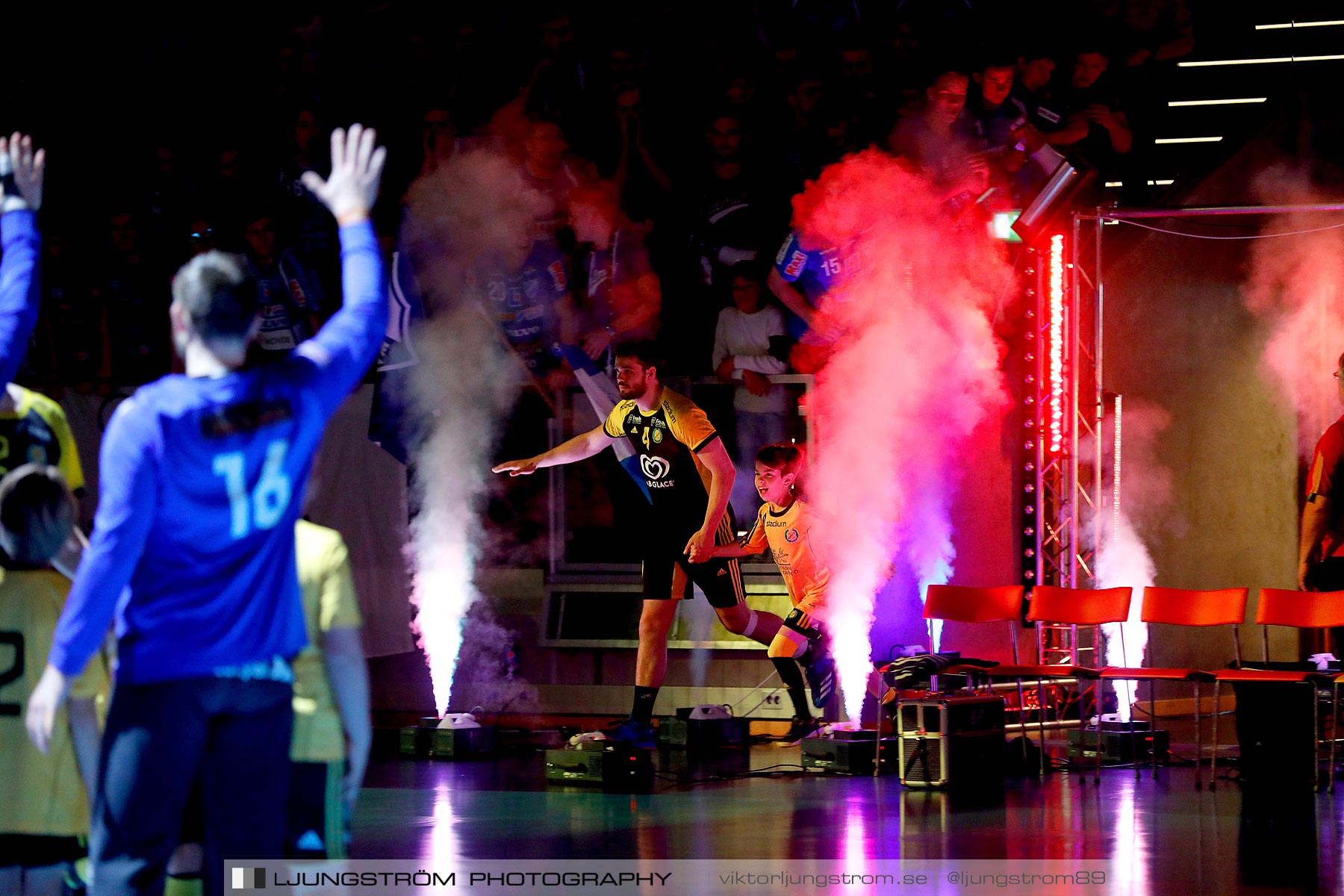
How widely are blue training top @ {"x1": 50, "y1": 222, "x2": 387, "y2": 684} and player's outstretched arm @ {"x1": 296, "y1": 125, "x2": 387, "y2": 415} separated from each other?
0.08 metres

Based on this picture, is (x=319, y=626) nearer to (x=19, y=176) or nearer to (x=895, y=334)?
(x=19, y=176)

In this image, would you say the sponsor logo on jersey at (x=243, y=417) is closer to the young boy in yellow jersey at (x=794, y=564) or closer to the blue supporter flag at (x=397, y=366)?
the young boy in yellow jersey at (x=794, y=564)

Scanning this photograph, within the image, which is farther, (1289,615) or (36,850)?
(1289,615)

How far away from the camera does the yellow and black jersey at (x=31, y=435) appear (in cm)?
364

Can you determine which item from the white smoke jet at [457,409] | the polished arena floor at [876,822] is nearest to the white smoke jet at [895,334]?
the white smoke jet at [457,409]

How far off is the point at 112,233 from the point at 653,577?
599 centimetres

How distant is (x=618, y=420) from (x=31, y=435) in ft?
18.4

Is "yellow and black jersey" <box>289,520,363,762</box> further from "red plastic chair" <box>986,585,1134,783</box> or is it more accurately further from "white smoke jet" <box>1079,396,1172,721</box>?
"white smoke jet" <box>1079,396,1172,721</box>

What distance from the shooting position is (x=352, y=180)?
3.33m

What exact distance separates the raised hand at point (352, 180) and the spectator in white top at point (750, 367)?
25.4ft

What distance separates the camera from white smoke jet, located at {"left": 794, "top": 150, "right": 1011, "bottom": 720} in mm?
10938

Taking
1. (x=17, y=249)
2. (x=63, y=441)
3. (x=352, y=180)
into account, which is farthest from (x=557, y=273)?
(x=352, y=180)

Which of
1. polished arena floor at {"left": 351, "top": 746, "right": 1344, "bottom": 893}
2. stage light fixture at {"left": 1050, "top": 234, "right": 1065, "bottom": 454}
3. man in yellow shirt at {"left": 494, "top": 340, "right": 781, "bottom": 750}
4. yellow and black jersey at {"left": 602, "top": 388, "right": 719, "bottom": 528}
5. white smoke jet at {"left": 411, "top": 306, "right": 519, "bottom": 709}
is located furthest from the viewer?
white smoke jet at {"left": 411, "top": 306, "right": 519, "bottom": 709}

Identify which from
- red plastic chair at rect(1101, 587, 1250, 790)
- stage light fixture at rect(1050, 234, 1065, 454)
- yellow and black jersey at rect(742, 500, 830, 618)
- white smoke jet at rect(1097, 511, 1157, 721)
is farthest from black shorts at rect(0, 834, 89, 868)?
stage light fixture at rect(1050, 234, 1065, 454)
